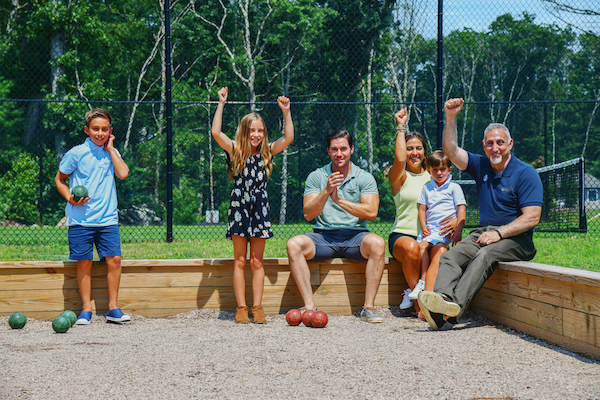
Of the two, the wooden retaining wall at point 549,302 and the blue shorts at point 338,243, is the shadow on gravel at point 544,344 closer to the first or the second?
the wooden retaining wall at point 549,302

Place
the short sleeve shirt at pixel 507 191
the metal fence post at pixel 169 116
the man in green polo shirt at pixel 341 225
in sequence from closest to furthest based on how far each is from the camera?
the short sleeve shirt at pixel 507 191
the man in green polo shirt at pixel 341 225
the metal fence post at pixel 169 116

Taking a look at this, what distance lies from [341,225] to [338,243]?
0.15 meters

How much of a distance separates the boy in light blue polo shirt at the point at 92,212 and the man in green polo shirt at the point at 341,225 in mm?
1322

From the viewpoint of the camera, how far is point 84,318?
4008 millimetres

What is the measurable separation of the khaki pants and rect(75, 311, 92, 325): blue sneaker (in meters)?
2.46

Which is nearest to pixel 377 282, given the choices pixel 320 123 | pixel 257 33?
pixel 320 123

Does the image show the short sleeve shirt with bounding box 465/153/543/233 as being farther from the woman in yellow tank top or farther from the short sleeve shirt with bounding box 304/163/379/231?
the short sleeve shirt with bounding box 304/163/379/231

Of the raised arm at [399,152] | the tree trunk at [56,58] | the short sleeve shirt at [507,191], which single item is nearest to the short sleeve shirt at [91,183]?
the raised arm at [399,152]

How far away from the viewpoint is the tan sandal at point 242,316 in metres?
4.00

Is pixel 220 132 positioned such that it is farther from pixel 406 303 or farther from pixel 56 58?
pixel 56 58

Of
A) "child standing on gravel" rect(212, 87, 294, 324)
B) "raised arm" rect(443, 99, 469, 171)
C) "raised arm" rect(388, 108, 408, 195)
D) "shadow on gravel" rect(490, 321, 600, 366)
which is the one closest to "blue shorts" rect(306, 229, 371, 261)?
"child standing on gravel" rect(212, 87, 294, 324)

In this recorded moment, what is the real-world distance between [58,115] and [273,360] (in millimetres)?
17496

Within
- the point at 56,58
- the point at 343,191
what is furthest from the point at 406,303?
the point at 56,58

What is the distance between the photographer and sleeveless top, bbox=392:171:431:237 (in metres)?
4.34
